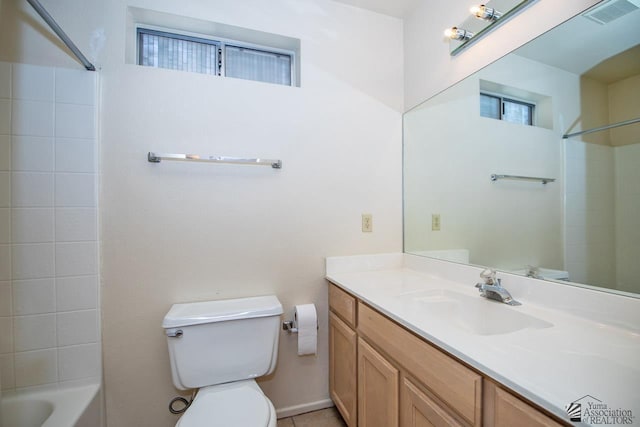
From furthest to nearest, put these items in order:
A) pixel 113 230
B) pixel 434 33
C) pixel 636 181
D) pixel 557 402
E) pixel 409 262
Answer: pixel 409 262, pixel 434 33, pixel 113 230, pixel 636 181, pixel 557 402

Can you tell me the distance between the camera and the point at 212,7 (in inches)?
56.7

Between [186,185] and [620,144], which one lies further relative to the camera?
[186,185]

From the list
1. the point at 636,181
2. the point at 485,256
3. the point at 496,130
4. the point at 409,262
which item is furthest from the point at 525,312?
the point at 496,130

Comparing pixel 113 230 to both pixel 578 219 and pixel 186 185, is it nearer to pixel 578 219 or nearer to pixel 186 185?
pixel 186 185

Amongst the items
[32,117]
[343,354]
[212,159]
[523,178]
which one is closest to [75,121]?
[32,117]

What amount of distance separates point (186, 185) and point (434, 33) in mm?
1646

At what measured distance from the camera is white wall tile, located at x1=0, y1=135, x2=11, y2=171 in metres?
1.18

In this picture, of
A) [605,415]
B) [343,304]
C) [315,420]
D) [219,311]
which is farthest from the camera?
[315,420]

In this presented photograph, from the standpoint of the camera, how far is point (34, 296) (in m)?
1.21

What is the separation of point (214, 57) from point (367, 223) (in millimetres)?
1372

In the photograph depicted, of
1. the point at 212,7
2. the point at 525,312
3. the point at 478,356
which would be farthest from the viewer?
the point at 212,7

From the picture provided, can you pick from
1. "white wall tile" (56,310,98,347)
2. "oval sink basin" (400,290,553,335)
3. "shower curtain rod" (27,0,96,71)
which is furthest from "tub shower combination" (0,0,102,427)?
"oval sink basin" (400,290,553,335)

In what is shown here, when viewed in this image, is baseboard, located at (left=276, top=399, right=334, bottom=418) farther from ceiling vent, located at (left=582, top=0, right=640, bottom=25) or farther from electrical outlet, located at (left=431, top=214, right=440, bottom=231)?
ceiling vent, located at (left=582, top=0, right=640, bottom=25)

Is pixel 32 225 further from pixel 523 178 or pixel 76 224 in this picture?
pixel 523 178
